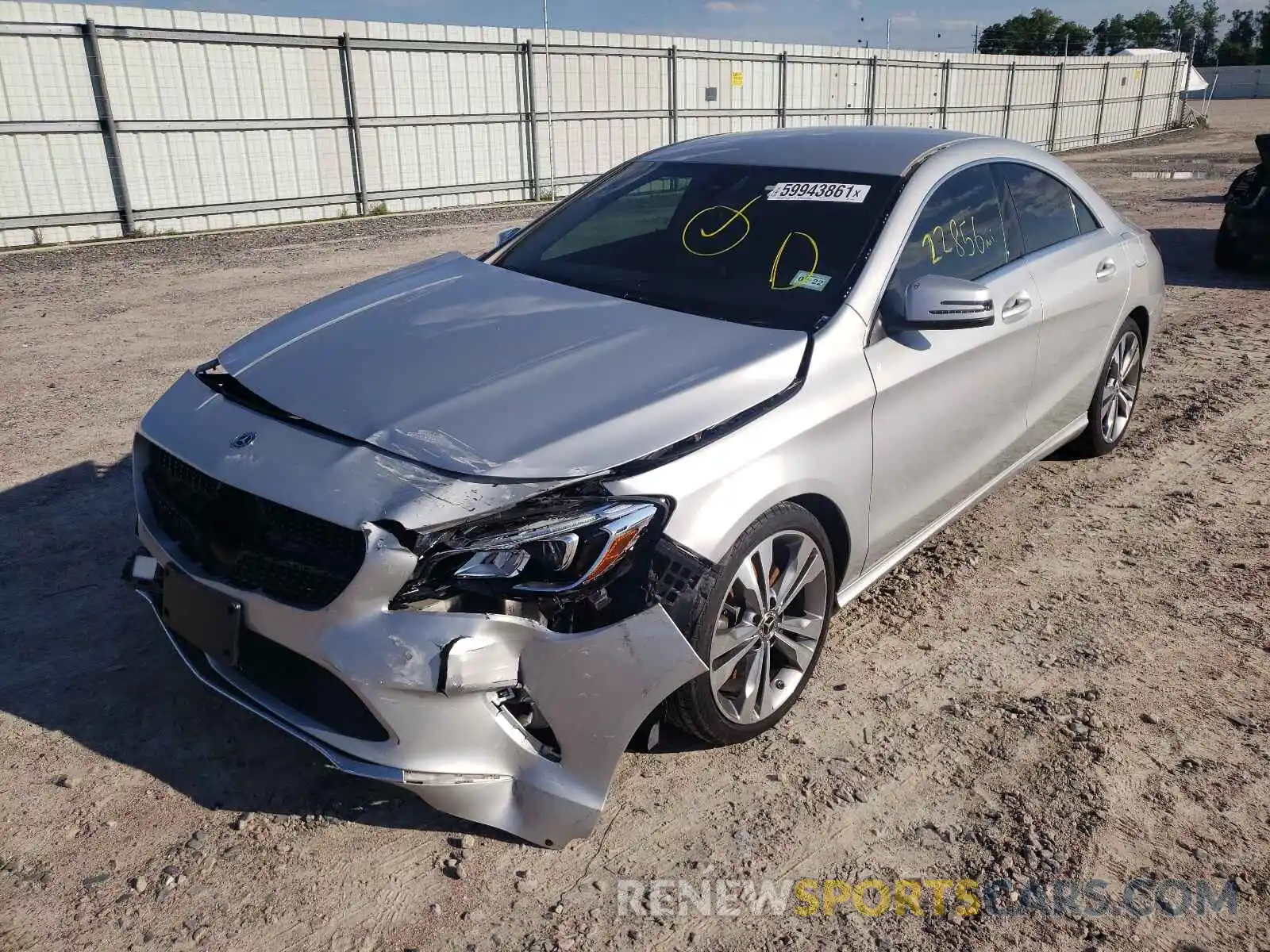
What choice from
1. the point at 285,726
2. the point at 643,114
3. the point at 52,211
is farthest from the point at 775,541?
the point at 643,114

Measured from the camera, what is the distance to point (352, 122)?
596 inches

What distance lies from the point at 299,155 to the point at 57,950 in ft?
46.7

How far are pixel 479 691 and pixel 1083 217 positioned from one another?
12.5ft

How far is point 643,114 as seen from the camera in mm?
18828

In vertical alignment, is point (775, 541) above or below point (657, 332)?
below

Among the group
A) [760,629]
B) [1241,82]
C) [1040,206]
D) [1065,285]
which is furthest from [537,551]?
[1241,82]

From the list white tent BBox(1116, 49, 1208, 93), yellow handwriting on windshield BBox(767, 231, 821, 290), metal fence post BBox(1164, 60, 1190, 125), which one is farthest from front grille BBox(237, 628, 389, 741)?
metal fence post BBox(1164, 60, 1190, 125)

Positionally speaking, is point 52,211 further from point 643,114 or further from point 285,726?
point 285,726

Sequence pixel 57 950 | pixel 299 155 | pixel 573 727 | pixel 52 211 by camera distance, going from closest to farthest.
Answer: pixel 57 950
pixel 573 727
pixel 52 211
pixel 299 155

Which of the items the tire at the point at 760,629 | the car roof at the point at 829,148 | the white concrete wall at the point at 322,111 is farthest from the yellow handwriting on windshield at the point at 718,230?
the white concrete wall at the point at 322,111

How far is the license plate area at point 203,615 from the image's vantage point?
8.26 ft

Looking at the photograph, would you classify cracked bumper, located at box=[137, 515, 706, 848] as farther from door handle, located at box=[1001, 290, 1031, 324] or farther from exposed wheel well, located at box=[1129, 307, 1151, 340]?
exposed wheel well, located at box=[1129, 307, 1151, 340]

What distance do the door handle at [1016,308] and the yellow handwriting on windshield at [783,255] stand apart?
2.82 feet

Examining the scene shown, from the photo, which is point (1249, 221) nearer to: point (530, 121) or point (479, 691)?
point (479, 691)
